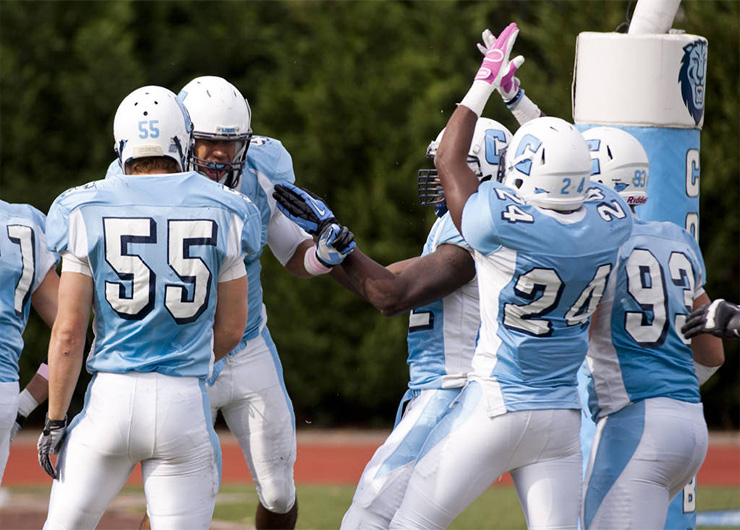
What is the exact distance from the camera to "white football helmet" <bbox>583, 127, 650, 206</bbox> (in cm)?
442

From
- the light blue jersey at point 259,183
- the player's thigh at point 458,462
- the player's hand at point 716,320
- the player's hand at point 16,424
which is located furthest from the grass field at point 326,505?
the player's hand at point 716,320

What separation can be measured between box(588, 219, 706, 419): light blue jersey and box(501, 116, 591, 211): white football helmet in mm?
441

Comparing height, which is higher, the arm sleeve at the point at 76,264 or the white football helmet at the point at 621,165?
the white football helmet at the point at 621,165

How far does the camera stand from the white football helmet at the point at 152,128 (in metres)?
3.77

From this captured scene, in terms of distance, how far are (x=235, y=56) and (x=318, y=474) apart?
461 centimetres

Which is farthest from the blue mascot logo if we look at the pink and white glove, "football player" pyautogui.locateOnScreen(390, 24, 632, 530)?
"football player" pyautogui.locateOnScreen(390, 24, 632, 530)

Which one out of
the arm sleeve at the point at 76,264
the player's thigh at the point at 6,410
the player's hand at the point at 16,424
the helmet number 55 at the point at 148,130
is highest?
the helmet number 55 at the point at 148,130

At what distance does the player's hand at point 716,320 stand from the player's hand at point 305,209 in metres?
1.40

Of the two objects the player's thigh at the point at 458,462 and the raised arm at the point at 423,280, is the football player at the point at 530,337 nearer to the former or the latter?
the player's thigh at the point at 458,462

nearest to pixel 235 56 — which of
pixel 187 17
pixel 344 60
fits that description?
pixel 187 17

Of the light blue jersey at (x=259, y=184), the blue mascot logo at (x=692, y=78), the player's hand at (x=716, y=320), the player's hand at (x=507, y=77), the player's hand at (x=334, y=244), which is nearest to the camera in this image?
the player's hand at (x=716, y=320)

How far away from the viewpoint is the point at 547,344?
3.84 m

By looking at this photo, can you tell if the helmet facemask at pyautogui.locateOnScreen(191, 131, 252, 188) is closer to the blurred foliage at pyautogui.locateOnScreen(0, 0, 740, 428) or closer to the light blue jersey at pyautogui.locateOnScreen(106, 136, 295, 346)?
the light blue jersey at pyautogui.locateOnScreen(106, 136, 295, 346)

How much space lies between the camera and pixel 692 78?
18.2 feet
